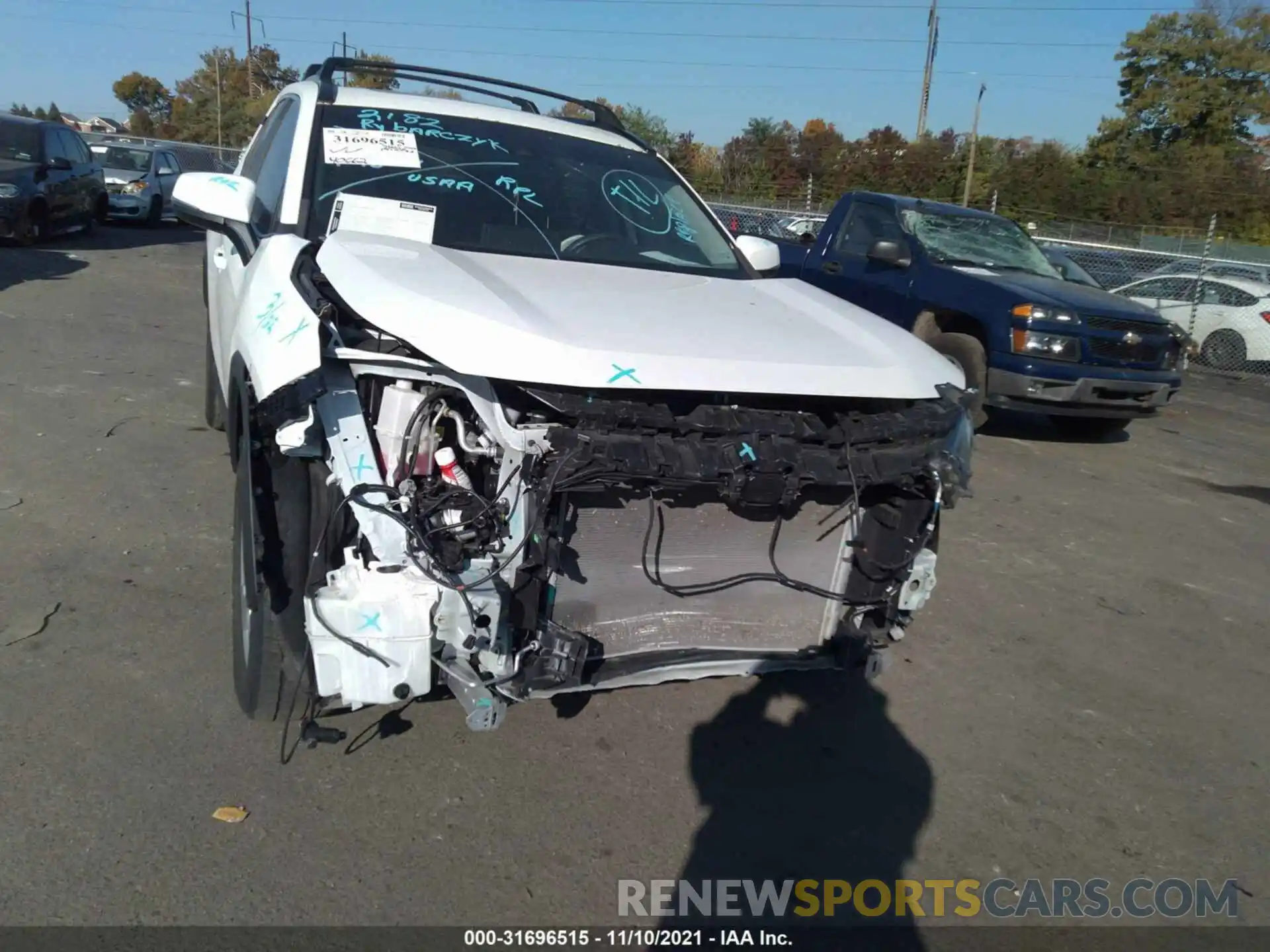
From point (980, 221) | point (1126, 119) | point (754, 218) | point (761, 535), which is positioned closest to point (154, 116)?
point (1126, 119)

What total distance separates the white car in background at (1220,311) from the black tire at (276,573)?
46.2 feet

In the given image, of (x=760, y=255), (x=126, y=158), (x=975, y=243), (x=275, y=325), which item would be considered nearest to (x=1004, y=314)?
(x=975, y=243)

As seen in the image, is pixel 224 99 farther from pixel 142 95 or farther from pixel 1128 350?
pixel 1128 350

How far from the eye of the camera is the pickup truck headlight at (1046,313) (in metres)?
8.02

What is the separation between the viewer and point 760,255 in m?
4.61

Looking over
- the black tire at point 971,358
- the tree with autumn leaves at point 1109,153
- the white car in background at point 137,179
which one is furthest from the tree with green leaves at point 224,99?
the black tire at point 971,358

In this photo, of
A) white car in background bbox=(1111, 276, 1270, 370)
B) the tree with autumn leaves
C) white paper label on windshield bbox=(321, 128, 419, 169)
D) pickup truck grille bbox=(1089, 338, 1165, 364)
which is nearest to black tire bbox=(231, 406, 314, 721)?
white paper label on windshield bbox=(321, 128, 419, 169)

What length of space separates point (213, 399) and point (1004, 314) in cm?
568

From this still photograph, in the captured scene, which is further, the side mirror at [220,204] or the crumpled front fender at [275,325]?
the side mirror at [220,204]

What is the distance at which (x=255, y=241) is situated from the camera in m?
3.81

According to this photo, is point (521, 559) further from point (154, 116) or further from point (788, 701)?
point (154, 116)

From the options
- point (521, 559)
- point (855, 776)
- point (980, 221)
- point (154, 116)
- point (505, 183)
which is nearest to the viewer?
point (521, 559)

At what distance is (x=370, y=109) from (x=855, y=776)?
3153 millimetres

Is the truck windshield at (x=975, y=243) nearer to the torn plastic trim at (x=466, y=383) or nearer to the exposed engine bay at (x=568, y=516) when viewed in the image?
the exposed engine bay at (x=568, y=516)
